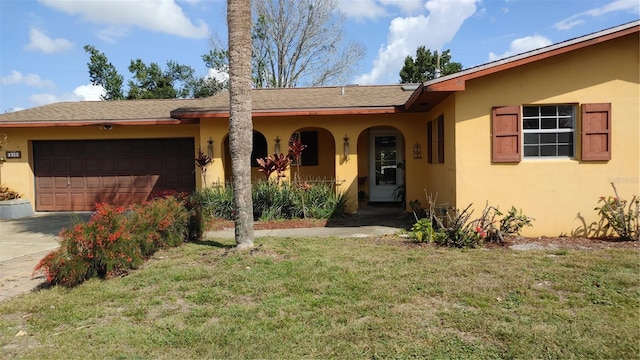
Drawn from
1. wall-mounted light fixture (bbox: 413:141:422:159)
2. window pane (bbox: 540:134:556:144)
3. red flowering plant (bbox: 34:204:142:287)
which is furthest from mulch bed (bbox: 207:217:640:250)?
wall-mounted light fixture (bbox: 413:141:422:159)

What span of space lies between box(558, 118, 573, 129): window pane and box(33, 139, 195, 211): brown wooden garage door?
404 inches

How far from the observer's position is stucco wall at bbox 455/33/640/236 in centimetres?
764

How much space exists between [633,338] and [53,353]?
5.11m

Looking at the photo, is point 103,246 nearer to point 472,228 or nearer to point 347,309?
point 347,309

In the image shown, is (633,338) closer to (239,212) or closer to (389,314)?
(389,314)

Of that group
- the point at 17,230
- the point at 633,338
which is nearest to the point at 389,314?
the point at 633,338

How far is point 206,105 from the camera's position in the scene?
12141mm

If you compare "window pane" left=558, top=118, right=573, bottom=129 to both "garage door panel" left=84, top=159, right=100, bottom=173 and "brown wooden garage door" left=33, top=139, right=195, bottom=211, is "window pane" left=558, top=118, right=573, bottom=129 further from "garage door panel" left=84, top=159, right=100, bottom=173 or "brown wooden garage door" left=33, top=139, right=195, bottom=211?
"garage door panel" left=84, top=159, right=100, bottom=173

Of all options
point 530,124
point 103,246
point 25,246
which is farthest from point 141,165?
point 530,124

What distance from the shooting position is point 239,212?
6789 mm

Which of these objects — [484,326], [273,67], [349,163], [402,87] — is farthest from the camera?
[273,67]

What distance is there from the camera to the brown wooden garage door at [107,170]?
13258mm

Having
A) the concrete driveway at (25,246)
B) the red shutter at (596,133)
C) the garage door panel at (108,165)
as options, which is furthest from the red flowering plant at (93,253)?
the garage door panel at (108,165)

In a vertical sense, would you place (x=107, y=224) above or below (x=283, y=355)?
above
